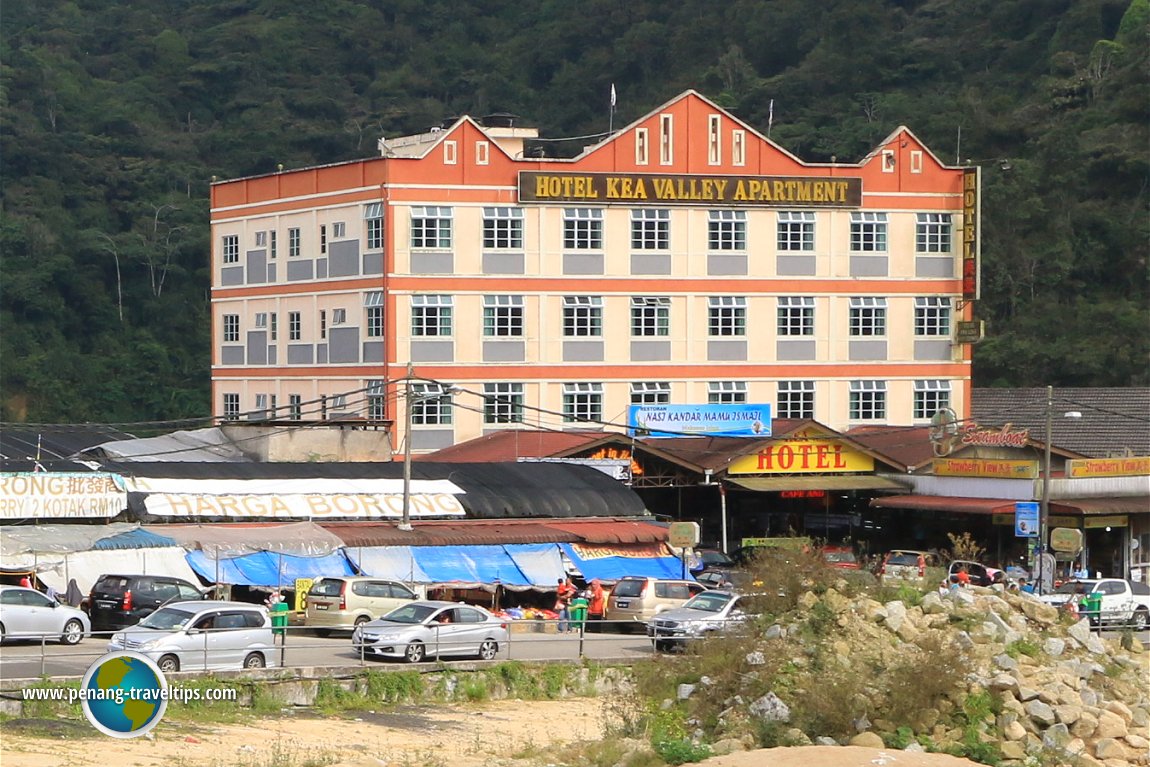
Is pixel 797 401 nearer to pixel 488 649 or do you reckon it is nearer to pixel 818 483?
pixel 818 483

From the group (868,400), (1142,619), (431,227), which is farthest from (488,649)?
(868,400)

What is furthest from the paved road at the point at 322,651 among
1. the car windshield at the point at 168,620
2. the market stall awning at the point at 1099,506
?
the market stall awning at the point at 1099,506

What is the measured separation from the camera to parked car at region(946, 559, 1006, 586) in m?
49.9

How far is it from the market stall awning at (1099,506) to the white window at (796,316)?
14378mm

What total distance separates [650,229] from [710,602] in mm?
27389

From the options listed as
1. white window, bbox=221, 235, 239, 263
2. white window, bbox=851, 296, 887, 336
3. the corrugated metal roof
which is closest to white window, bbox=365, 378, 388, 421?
white window, bbox=221, 235, 239, 263

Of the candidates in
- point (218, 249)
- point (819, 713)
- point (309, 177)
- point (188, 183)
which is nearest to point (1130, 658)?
point (819, 713)

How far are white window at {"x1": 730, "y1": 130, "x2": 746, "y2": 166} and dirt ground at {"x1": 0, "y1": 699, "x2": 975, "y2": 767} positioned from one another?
33.9 metres

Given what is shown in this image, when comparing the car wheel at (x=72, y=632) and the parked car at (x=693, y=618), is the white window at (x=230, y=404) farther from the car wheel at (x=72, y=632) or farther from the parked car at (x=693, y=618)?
the car wheel at (x=72, y=632)

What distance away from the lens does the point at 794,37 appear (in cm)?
12294

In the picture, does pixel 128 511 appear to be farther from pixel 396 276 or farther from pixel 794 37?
pixel 794 37

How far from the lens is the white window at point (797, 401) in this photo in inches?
2689

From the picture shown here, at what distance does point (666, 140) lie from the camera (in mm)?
66125

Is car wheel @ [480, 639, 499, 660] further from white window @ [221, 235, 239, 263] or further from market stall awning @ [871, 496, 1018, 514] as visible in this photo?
white window @ [221, 235, 239, 263]
